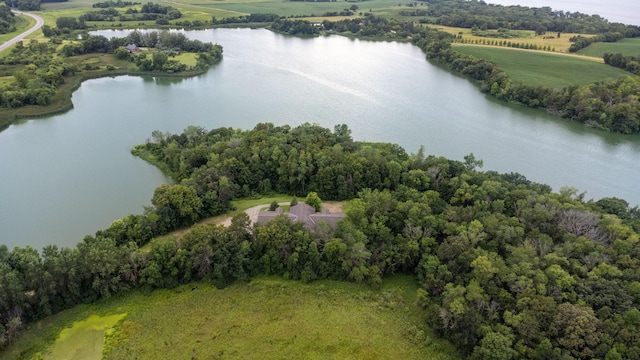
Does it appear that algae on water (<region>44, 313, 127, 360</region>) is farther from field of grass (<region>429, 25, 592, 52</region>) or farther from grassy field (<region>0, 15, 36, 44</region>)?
field of grass (<region>429, 25, 592, 52</region>)

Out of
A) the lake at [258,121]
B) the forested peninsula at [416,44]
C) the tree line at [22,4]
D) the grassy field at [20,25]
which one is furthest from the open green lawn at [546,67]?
the tree line at [22,4]

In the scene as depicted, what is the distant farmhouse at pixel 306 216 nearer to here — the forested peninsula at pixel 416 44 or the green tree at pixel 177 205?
the green tree at pixel 177 205

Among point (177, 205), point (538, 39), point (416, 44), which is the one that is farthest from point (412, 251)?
point (538, 39)

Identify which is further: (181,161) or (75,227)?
(181,161)

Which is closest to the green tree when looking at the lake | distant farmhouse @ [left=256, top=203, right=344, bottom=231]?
distant farmhouse @ [left=256, top=203, right=344, bottom=231]

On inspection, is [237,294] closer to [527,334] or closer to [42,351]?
[42,351]

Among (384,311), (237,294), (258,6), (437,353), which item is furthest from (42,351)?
(258,6)

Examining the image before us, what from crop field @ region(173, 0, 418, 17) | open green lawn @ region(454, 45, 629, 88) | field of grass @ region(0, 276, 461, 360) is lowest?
field of grass @ region(0, 276, 461, 360)
